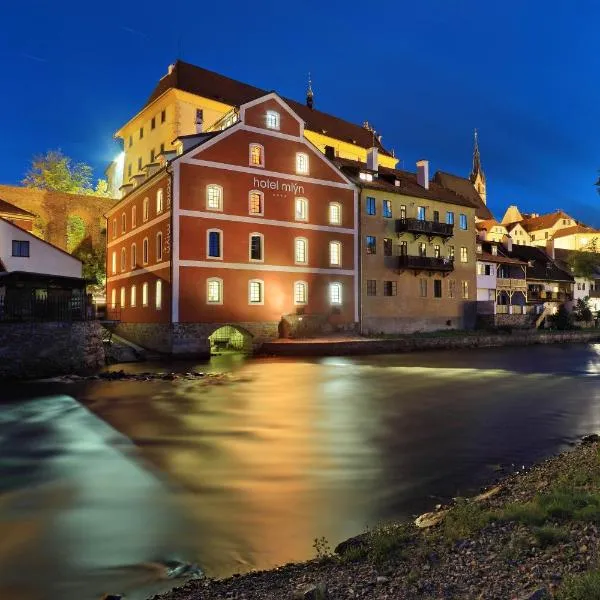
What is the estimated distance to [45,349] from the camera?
2544 cm

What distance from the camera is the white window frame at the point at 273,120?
40.1 m

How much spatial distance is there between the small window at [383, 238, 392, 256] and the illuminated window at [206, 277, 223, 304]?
16.6m

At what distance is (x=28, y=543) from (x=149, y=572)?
6.54ft

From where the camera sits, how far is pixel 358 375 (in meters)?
27.4

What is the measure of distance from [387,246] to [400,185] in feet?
22.6

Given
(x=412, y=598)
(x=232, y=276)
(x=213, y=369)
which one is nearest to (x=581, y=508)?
(x=412, y=598)

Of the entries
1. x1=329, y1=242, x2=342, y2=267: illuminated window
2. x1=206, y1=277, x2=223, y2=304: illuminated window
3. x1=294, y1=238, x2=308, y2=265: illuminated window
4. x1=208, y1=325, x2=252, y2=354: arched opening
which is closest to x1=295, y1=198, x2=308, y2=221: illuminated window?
x1=294, y1=238, x2=308, y2=265: illuminated window

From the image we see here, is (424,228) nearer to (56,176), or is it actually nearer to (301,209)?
(301,209)

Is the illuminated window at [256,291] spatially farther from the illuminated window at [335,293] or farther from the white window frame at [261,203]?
the illuminated window at [335,293]

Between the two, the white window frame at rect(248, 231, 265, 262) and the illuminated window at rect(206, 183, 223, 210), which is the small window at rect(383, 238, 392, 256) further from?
the illuminated window at rect(206, 183, 223, 210)

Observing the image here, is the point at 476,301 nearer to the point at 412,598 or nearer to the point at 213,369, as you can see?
the point at 213,369

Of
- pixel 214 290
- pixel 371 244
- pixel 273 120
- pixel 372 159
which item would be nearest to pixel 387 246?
pixel 371 244

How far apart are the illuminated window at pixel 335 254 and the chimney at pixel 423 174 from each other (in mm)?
14673

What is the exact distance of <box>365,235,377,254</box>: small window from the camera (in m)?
45.9
